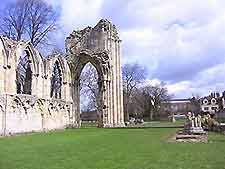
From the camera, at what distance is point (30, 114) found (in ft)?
94.6

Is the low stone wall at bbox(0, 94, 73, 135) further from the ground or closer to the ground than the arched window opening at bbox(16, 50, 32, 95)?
closer to the ground

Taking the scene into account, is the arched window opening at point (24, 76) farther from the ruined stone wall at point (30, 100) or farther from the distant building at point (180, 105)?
the distant building at point (180, 105)

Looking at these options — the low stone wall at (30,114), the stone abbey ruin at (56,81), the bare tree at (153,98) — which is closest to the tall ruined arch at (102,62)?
the stone abbey ruin at (56,81)

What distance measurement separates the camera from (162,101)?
8694cm

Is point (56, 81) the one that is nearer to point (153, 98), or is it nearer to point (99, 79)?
point (99, 79)

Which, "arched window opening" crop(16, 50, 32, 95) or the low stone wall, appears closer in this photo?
the low stone wall

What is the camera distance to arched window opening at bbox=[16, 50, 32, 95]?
1308 inches

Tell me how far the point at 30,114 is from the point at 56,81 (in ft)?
52.3

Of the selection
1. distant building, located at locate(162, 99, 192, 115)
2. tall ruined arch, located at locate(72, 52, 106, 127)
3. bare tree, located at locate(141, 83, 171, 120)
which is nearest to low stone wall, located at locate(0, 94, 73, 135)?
tall ruined arch, located at locate(72, 52, 106, 127)

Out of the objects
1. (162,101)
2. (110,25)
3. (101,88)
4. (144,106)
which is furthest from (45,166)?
(162,101)

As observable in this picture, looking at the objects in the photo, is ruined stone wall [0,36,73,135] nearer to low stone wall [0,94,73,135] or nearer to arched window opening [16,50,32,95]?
low stone wall [0,94,73,135]

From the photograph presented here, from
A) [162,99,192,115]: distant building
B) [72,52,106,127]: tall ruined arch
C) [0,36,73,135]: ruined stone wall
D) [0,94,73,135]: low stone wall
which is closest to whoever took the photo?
[0,94,73,135]: low stone wall

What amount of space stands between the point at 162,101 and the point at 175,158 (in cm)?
7731

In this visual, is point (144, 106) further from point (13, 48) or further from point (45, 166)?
point (45, 166)
